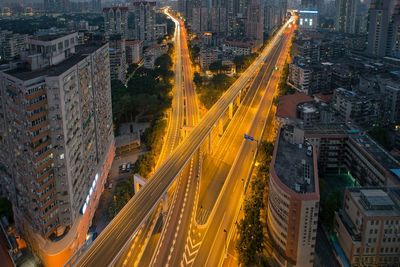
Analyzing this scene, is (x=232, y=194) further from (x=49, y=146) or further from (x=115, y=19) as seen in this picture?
(x=115, y=19)

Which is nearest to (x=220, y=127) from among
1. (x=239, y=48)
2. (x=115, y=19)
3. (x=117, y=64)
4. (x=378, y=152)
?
(x=378, y=152)

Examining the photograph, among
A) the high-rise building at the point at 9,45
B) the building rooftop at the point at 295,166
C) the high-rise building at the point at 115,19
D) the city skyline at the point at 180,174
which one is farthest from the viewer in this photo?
the high-rise building at the point at 115,19

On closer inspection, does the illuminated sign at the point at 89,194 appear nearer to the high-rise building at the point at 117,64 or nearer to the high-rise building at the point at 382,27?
the high-rise building at the point at 117,64

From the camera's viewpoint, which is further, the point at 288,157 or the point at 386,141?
the point at 386,141

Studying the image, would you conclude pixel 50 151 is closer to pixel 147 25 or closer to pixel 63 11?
pixel 147 25

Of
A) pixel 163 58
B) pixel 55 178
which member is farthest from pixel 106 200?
pixel 163 58

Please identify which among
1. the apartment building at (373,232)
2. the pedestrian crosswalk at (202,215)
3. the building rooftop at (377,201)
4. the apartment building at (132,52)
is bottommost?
the pedestrian crosswalk at (202,215)

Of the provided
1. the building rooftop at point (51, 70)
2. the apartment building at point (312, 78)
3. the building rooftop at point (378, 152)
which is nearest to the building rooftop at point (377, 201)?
the building rooftop at point (378, 152)

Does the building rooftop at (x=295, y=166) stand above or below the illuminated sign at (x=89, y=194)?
above
